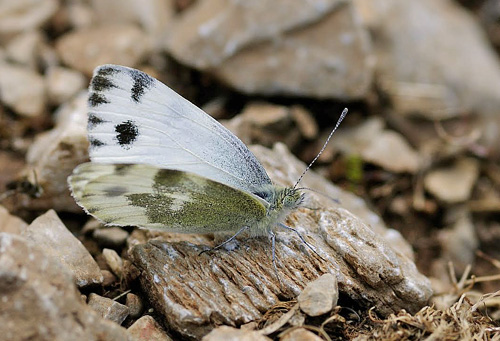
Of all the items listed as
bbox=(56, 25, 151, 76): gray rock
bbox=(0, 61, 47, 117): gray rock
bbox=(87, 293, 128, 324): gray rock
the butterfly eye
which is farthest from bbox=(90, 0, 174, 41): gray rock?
bbox=(87, 293, 128, 324): gray rock

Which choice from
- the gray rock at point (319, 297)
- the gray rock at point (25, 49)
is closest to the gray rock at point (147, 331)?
the gray rock at point (319, 297)

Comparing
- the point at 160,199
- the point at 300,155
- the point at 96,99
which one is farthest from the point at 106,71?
the point at 300,155

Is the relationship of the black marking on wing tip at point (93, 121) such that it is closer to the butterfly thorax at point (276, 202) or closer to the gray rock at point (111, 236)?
Result: the gray rock at point (111, 236)

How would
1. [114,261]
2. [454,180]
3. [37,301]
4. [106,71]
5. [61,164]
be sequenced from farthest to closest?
[454,180]
[61,164]
[114,261]
[106,71]
[37,301]

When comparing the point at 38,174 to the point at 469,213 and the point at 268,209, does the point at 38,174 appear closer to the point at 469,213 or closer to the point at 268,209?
the point at 268,209

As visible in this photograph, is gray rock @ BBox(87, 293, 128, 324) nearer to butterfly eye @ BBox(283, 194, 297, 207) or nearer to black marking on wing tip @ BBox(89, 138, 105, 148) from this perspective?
black marking on wing tip @ BBox(89, 138, 105, 148)

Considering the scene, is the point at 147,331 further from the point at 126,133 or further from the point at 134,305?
the point at 126,133

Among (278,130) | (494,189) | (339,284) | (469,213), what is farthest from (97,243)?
(494,189)
